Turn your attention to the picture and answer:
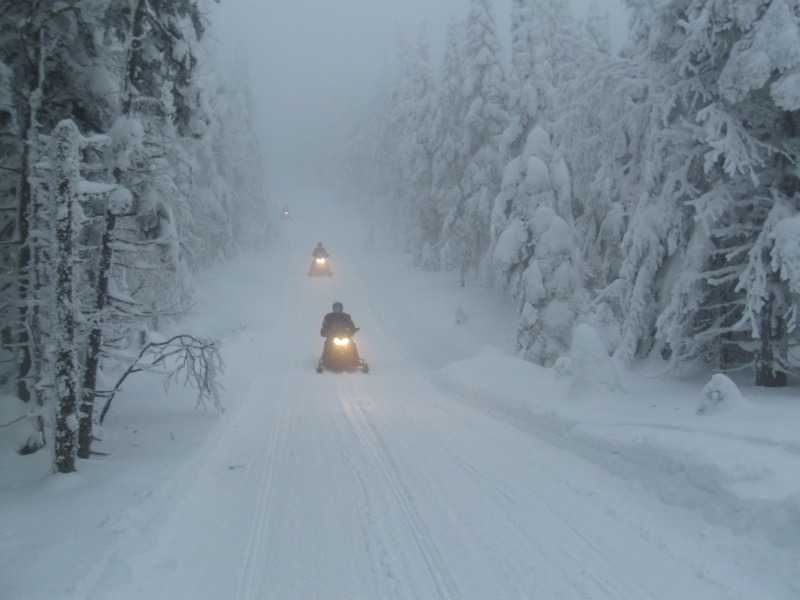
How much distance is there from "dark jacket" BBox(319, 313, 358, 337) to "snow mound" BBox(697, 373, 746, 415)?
11.3 m

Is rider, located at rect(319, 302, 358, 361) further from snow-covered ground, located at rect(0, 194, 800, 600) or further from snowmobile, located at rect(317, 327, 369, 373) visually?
snow-covered ground, located at rect(0, 194, 800, 600)

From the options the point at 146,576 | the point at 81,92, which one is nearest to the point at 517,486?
the point at 146,576

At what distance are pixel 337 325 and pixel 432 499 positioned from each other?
11941 mm

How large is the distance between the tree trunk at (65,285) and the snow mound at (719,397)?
7682 millimetres

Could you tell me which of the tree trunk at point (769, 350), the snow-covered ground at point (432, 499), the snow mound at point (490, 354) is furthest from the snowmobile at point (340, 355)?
the tree trunk at point (769, 350)

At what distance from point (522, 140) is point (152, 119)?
17.1 metres

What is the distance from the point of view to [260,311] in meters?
30.1

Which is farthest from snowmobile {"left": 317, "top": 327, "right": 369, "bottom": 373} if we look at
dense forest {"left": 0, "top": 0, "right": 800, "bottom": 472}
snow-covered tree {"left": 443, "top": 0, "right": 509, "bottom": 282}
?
snow-covered tree {"left": 443, "top": 0, "right": 509, "bottom": 282}

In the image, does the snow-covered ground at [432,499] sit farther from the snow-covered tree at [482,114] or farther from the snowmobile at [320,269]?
the snowmobile at [320,269]

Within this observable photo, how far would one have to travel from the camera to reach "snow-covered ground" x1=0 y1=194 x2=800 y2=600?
4.19 meters

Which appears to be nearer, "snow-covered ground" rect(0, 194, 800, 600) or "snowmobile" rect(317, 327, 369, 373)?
"snow-covered ground" rect(0, 194, 800, 600)

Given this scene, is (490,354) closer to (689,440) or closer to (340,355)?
(340,355)

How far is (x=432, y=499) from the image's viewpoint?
586 cm

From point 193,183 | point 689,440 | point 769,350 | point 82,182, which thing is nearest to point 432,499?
point 689,440
